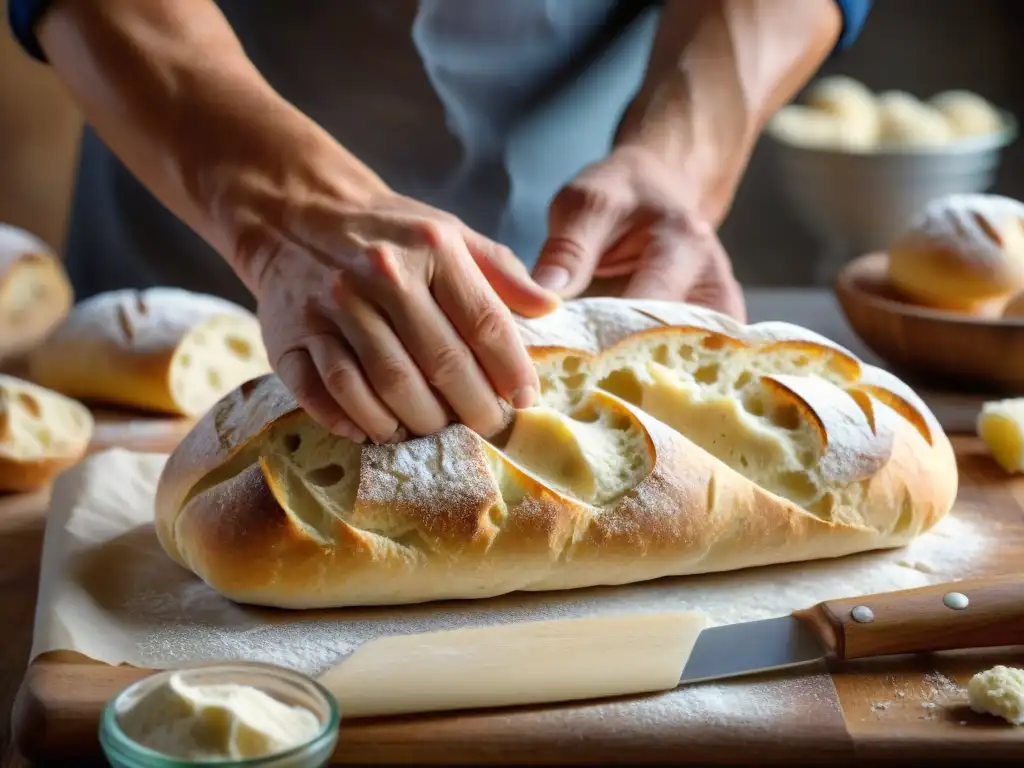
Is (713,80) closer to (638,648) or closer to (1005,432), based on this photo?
(1005,432)

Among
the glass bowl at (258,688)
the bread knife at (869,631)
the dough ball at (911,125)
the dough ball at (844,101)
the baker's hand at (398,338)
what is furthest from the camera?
the dough ball at (844,101)

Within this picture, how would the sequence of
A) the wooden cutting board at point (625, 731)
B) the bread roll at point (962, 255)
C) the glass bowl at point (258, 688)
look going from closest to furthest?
the glass bowl at point (258, 688) < the wooden cutting board at point (625, 731) < the bread roll at point (962, 255)

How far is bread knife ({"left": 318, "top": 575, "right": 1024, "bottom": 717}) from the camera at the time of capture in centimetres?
113

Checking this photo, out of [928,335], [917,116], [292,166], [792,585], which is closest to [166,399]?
[292,166]

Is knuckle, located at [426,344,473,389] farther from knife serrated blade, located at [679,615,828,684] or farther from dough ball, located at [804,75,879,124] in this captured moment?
dough ball, located at [804,75,879,124]

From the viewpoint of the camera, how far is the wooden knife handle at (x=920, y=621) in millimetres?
1215

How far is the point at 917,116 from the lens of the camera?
10.9 feet

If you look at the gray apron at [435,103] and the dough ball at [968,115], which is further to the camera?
the dough ball at [968,115]

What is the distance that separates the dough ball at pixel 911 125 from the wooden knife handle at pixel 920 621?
2161 mm

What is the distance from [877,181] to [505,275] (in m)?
2.00

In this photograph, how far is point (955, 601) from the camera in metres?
1.24

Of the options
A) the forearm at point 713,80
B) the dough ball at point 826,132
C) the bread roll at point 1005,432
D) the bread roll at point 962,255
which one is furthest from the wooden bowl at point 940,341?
the dough ball at point 826,132

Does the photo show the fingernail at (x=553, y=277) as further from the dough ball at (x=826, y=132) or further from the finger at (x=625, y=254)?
the dough ball at (x=826, y=132)

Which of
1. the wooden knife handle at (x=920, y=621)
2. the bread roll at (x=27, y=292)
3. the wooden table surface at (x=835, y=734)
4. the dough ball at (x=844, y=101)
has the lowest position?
the bread roll at (x=27, y=292)
